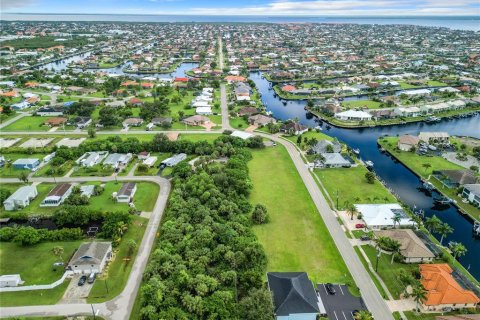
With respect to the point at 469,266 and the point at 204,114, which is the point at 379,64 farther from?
the point at 469,266

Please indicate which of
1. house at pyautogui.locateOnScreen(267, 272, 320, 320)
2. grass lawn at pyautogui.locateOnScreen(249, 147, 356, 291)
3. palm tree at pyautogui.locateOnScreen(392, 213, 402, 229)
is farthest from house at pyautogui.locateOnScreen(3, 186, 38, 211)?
palm tree at pyautogui.locateOnScreen(392, 213, 402, 229)

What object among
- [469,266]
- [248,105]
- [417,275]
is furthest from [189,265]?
[248,105]

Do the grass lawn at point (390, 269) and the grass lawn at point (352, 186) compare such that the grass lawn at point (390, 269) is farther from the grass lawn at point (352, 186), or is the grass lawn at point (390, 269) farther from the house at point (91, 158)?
the house at point (91, 158)

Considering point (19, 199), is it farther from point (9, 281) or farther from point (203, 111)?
point (203, 111)

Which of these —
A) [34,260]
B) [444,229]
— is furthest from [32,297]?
[444,229]

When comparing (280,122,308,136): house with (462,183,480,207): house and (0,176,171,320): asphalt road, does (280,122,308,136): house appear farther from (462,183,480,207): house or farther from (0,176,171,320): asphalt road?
(0,176,171,320): asphalt road
